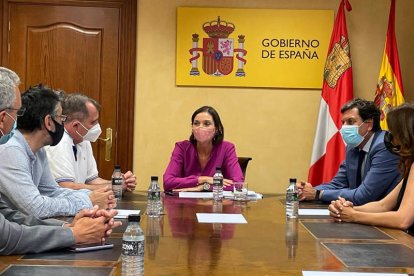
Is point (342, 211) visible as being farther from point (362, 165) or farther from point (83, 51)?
point (83, 51)

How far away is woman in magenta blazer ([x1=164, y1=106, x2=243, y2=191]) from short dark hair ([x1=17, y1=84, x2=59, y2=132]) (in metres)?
→ 1.50

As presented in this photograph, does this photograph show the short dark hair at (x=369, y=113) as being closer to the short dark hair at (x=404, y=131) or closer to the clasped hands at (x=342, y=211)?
the short dark hair at (x=404, y=131)

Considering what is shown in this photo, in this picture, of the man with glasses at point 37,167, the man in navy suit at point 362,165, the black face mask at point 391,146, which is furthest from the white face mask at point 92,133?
the black face mask at point 391,146

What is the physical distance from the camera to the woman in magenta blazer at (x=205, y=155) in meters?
4.02

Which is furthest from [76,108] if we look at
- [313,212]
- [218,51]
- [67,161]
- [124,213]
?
[218,51]

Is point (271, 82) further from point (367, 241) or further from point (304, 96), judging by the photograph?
point (367, 241)

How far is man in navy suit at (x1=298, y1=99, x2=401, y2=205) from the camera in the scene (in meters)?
3.20

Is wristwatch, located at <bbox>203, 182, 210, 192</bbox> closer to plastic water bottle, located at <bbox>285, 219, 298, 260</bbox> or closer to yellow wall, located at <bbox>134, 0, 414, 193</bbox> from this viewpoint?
plastic water bottle, located at <bbox>285, 219, 298, 260</bbox>

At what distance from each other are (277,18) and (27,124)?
3053 mm

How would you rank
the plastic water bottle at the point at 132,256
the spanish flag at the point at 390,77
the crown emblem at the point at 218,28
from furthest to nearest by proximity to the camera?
the crown emblem at the point at 218,28, the spanish flag at the point at 390,77, the plastic water bottle at the point at 132,256

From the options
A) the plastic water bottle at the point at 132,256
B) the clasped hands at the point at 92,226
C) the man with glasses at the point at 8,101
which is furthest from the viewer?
the man with glasses at the point at 8,101

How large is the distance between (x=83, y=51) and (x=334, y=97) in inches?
90.8

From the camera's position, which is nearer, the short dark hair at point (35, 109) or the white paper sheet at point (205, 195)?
the short dark hair at point (35, 109)

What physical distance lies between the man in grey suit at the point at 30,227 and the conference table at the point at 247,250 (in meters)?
0.04
